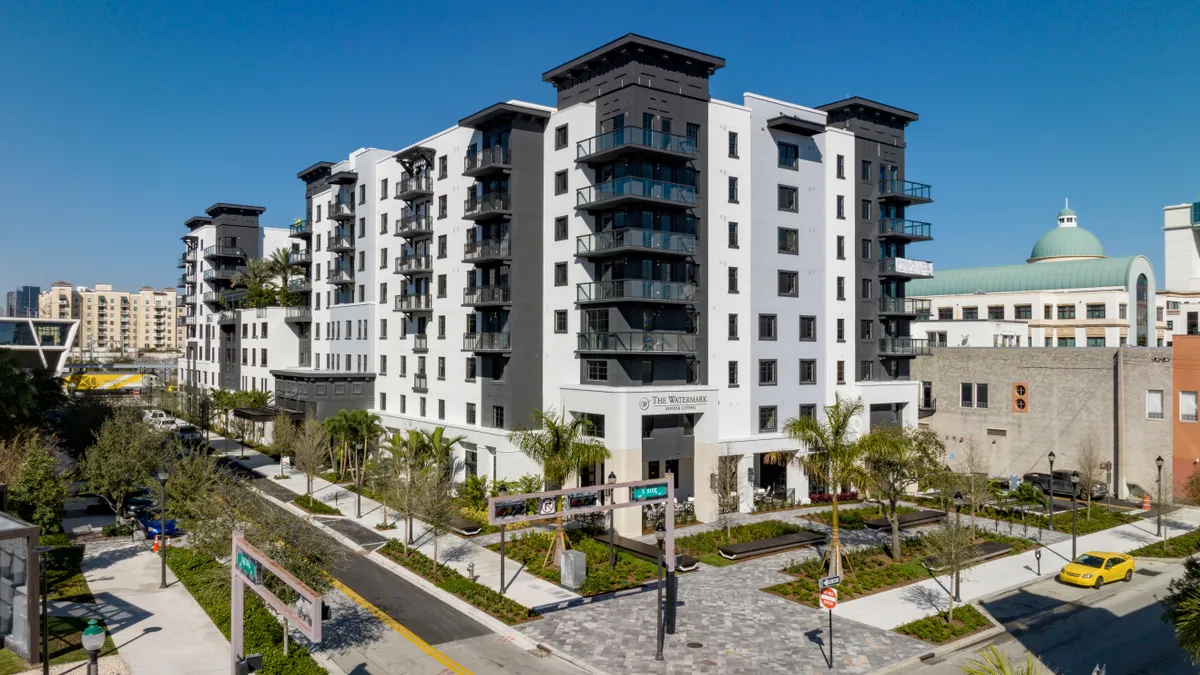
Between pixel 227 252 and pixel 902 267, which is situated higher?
pixel 227 252

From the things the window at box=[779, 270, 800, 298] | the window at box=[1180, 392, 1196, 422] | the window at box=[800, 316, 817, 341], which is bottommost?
the window at box=[1180, 392, 1196, 422]

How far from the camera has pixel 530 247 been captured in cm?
4678

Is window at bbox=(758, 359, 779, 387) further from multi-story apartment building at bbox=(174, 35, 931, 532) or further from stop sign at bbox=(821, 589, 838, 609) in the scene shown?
stop sign at bbox=(821, 589, 838, 609)

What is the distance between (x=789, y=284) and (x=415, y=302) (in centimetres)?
2556

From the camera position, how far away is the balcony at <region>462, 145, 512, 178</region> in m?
46.3

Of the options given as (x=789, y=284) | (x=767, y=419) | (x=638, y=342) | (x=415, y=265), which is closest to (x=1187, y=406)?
(x=789, y=284)

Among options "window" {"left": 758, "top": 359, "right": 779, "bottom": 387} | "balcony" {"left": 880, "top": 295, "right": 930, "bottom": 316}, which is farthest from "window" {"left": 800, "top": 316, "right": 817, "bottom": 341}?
"balcony" {"left": 880, "top": 295, "right": 930, "bottom": 316}

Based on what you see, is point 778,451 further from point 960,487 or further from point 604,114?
point 604,114

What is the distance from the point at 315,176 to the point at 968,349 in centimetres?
5738

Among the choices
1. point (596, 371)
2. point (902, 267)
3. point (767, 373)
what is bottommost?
point (767, 373)

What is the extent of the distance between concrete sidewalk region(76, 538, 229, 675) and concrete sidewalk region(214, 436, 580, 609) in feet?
32.7

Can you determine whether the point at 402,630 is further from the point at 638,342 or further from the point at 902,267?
the point at 902,267

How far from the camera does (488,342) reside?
1881 inches

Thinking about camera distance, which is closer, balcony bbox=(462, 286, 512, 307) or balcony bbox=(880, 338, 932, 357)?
balcony bbox=(462, 286, 512, 307)
